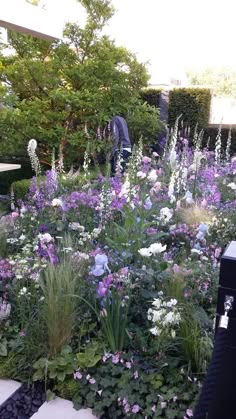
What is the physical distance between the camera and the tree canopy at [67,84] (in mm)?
6316

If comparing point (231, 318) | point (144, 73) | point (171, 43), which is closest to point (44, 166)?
point (144, 73)

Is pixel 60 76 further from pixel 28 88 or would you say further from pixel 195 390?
pixel 195 390

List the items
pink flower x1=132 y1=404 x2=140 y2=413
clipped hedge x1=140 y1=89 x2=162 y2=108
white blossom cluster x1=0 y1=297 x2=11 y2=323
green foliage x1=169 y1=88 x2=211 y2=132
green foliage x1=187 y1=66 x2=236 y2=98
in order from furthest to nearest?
1. green foliage x1=187 y1=66 x2=236 y2=98
2. clipped hedge x1=140 y1=89 x2=162 y2=108
3. green foliage x1=169 y1=88 x2=211 y2=132
4. white blossom cluster x1=0 y1=297 x2=11 y2=323
5. pink flower x1=132 y1=404 x2=140 y2=413

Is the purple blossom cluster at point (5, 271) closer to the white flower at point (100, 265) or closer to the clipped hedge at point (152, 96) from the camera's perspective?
the white flower at point (100, 265)

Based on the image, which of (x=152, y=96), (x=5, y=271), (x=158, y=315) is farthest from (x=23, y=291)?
(x=152, y=96)

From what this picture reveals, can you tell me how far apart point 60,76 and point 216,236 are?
495cm

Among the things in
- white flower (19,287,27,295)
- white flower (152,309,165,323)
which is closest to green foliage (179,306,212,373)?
white flower (152,309,165,323)

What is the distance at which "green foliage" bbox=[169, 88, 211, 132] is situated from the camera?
9078 mm

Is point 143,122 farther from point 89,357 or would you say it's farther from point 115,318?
point 89,357

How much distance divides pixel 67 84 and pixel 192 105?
357cm

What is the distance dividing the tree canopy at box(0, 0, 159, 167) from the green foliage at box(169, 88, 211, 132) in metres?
2.63

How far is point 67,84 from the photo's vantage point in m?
6.76

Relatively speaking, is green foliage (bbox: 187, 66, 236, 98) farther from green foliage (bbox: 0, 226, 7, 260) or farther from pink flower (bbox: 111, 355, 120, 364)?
pink flower (bbox: 111, 355, 120, 364)

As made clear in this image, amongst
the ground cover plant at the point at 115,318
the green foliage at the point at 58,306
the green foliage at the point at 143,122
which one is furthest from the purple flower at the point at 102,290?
the green foliage at the point at 143,122
